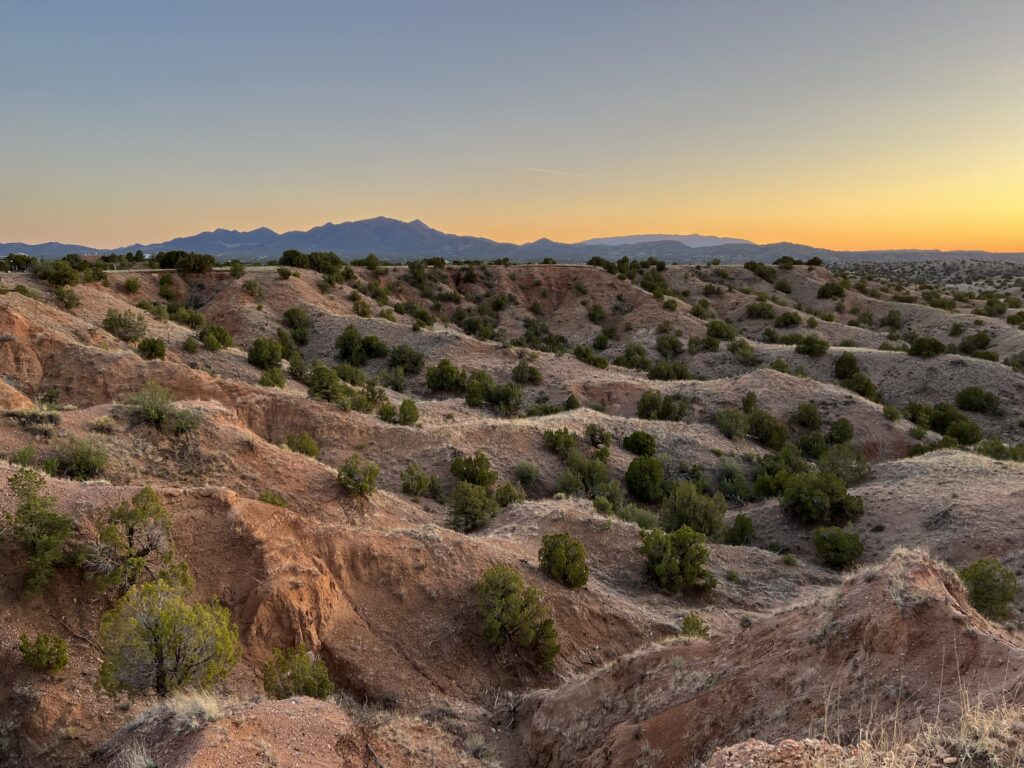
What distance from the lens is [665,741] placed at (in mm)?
7078

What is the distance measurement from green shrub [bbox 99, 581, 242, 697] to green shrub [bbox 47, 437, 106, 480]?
6.99 metres

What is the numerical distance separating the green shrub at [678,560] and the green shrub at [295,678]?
27.9 feet

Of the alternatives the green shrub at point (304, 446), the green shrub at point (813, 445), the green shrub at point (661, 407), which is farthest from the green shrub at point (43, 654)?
the green shrub at point (813, 445)

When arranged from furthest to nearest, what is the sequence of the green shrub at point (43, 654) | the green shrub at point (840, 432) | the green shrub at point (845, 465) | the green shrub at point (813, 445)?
1. the green shrub at point (840, 432)
2. the green shrub at point (813, 445)
3. the green shrub at point (845, 465)
4. the green shrub at point (43, 654)

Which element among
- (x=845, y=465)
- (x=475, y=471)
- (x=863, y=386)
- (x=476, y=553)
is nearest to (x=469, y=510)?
(x=475, y=471)

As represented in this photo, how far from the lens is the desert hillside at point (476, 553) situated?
22.2 feet

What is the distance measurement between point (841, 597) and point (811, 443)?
67.7 feet

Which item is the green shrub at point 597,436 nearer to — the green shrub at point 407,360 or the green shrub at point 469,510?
the green shrub at point 469,510

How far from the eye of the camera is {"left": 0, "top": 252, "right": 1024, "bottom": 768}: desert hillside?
6781 millimetres

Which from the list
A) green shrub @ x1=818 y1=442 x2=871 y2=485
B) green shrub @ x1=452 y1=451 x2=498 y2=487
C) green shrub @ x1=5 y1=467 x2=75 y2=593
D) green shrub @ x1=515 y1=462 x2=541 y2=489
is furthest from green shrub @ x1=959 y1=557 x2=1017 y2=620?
green shrub @ x1=5 y1=467 x2=75 y2=593

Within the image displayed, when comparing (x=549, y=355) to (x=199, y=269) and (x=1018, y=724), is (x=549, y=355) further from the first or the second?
(x=1018, y=724)

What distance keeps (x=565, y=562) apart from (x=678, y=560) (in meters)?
3.18

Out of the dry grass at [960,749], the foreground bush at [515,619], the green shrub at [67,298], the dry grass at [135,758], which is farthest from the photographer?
the green shrub at [67,298]

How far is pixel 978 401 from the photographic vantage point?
105 ft
